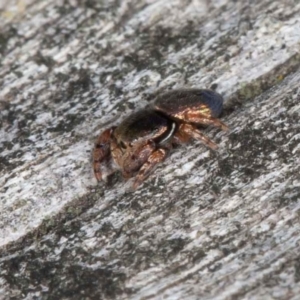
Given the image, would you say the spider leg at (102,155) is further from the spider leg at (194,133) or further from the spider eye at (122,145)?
the spider leg at (194,133)

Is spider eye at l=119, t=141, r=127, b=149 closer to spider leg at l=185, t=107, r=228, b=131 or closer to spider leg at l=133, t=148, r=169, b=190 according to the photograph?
spider leg at l=133, t=148, r=169, b=190

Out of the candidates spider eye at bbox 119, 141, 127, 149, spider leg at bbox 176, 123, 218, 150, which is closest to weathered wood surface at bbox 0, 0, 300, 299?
spider leg at bbox 176, 123, 218, 150

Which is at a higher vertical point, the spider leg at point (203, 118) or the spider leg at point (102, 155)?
the spider leg at point (102, 155)

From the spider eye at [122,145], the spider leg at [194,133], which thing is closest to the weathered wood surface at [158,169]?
the spider leg at [194,133]

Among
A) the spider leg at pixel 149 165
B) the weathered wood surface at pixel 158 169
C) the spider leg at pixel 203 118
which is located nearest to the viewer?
the weathered wood surface at pixel 158 169

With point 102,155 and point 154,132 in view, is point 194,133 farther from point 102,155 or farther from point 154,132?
point 102,155

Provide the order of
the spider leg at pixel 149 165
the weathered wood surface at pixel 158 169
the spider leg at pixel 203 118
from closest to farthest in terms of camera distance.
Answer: the weathered wood surface at pixel 158 169, the spider leg at pixel 149 165, the spider leg at pixel 203 118

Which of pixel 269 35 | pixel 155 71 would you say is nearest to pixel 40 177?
pixel 155 71

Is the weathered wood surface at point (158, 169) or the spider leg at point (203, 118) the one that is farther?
the spider leg at point (203, 118)
